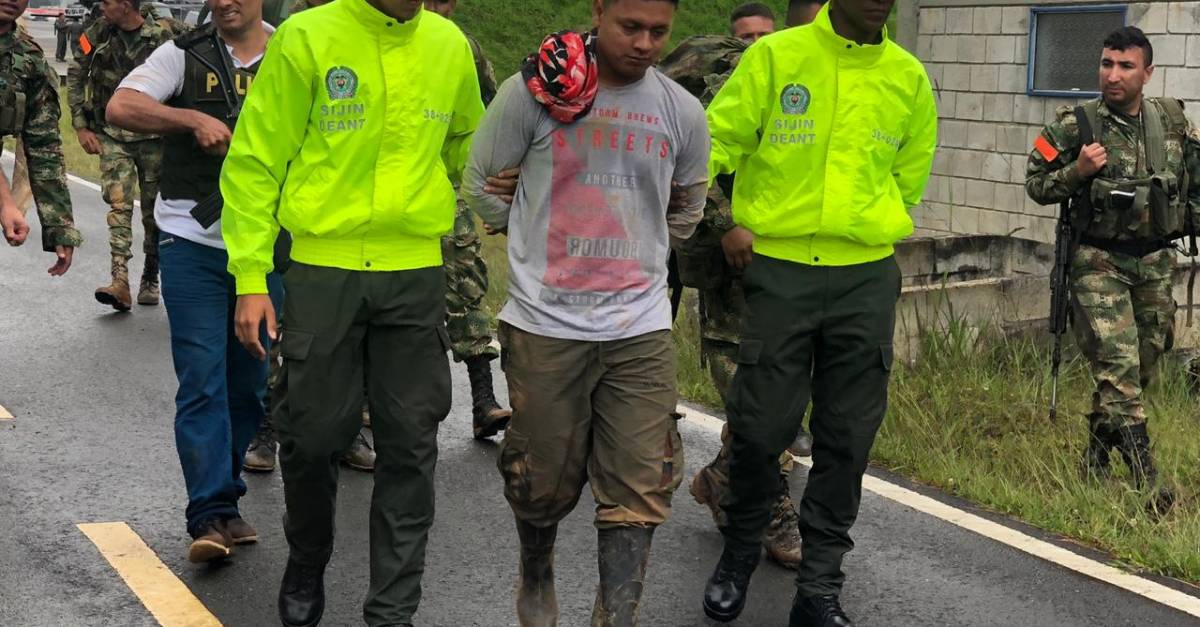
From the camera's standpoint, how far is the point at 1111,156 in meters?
7.30

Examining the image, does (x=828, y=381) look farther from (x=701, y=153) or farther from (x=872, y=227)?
(x=701, y=153)

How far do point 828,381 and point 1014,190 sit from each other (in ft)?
28.1

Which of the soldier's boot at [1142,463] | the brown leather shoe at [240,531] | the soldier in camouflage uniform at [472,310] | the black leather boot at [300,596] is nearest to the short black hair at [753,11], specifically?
the soldier in camouflage uniform at [472,310]

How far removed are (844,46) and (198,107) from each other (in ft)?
7.00

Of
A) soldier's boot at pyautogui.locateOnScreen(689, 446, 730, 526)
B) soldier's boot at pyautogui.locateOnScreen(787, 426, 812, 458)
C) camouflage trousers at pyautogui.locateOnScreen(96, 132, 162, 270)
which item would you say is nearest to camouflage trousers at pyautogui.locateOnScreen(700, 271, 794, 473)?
soldier's boot at pyautogui.locateOnScreen(689, 446, 730, 526)

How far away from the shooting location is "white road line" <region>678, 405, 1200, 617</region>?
5449 mm

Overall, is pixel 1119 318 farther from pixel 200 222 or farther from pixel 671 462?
pixel 200 222

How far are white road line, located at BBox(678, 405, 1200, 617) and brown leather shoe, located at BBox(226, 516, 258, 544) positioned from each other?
2.40 metres

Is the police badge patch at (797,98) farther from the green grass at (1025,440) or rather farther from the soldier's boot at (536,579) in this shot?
the green grass at (1025,440)

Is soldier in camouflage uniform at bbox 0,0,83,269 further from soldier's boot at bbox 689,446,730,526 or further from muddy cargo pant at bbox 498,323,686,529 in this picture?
muddy cargo pant at bbox 498,323,686,529

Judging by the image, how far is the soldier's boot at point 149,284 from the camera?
11.1 m

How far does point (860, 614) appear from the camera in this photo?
5367 millimetres

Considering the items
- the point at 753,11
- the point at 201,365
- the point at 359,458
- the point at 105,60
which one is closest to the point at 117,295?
the point at 105,60

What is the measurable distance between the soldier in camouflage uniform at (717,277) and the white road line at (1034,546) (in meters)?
0.76
